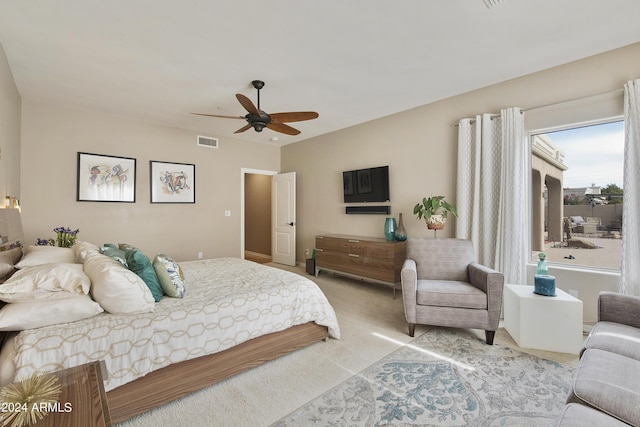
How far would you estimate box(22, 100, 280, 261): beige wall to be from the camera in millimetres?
3801

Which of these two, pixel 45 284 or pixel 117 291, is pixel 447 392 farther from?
pixel 45 284

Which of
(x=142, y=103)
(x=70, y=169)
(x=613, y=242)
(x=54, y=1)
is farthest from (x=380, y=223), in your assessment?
(x=70, y=169)

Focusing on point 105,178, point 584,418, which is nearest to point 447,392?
point 584,418

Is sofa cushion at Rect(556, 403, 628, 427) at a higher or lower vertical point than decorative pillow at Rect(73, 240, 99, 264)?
lower

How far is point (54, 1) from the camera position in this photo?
1980 millimetres

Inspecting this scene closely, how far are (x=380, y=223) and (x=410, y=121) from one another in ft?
5.35

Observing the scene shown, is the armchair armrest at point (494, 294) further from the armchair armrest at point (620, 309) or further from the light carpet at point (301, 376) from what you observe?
the armchair armrest at point (620, 309)

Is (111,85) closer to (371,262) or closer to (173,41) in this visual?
(173,41)

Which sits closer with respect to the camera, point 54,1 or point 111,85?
point 54,1

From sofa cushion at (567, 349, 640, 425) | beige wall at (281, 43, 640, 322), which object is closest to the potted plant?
beige wall at (281, 43, 640, 322)

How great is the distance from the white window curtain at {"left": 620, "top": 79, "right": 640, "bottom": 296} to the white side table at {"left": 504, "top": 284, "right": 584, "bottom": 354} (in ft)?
1.91

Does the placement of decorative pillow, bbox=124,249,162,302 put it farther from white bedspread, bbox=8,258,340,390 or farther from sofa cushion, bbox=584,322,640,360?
sofa cushion, bbox=584,322,640,360

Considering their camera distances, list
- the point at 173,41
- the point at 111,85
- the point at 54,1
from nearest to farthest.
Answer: the point at 54,1
the point at 173,41
the point at 111,85

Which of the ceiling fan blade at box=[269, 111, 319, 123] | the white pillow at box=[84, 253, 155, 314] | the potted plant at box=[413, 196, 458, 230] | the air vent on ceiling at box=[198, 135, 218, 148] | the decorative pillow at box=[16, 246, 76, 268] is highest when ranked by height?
the air vent on ceiling at box=[198, 135, 218, 148]
